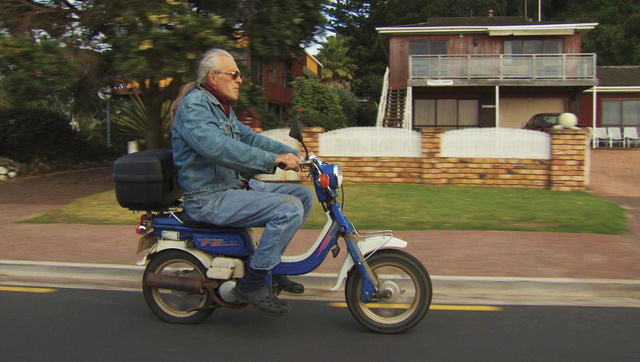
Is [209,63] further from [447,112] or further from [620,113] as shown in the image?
[620,113]

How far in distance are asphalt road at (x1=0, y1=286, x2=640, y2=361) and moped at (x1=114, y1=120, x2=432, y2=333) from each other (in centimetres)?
23

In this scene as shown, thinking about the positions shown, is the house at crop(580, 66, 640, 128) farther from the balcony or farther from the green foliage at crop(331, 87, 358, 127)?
the green foliage at crop(331, 87, 358, 127)

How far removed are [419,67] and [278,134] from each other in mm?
14123

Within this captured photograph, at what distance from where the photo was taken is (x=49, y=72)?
9273 millimetres

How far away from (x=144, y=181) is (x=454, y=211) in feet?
21.1

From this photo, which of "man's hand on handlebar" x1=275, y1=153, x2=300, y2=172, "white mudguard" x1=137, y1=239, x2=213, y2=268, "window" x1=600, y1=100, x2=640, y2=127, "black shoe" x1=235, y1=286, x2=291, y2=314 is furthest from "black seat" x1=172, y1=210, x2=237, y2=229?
"window" x1=600, y1=100, x2=640, y2=127

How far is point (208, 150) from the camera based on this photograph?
397 centimetres

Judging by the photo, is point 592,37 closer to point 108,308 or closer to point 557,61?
point 557,61

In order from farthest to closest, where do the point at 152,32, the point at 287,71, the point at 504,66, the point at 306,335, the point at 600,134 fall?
the point at 287,71
the point at 600,134
the point at 504,66
the point at 152,32
the point at 306,335

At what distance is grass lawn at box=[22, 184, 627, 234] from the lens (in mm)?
8508

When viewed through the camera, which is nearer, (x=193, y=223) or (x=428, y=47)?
(x=193, y=223)

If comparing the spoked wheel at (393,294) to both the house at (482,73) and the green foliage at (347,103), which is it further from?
the green foliage at (347,103)

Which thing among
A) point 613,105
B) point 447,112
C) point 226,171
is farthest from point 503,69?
point 226,171

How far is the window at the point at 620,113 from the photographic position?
2848cm
